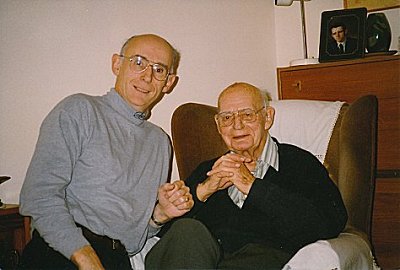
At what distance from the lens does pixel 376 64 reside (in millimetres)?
1939

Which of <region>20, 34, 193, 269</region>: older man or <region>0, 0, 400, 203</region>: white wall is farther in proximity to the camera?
<region>0, 0, 400, 203</region>: white wall

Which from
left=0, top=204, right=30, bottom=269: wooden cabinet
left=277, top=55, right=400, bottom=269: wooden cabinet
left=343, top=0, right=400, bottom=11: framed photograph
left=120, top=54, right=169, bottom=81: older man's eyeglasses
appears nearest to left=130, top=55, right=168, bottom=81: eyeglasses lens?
left=120, top=54, right=169, bottom=81: older man's eyeglasses

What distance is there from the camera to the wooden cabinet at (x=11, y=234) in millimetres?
1389

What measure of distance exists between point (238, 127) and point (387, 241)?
0.96 m

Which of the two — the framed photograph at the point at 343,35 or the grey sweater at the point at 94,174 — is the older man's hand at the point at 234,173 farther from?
the framed photograph at the point at 343,35

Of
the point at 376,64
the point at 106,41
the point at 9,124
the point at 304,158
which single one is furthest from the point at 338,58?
the point at 9,124

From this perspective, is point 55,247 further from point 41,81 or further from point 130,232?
point 41,81

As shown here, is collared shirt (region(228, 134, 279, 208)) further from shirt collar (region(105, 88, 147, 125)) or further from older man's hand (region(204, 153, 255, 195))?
shirt collar (region(105, 88, 147, 125))

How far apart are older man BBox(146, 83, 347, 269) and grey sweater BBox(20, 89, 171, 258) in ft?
0.47

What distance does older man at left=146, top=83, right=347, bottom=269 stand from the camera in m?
1.21

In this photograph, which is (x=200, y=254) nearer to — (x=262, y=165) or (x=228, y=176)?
(x=228, y=176)

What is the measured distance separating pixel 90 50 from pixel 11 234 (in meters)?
0.77

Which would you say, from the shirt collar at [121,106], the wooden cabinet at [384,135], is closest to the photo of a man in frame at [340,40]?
the wooden cabinet at [384,135]

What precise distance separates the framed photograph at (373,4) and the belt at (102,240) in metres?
1.89
